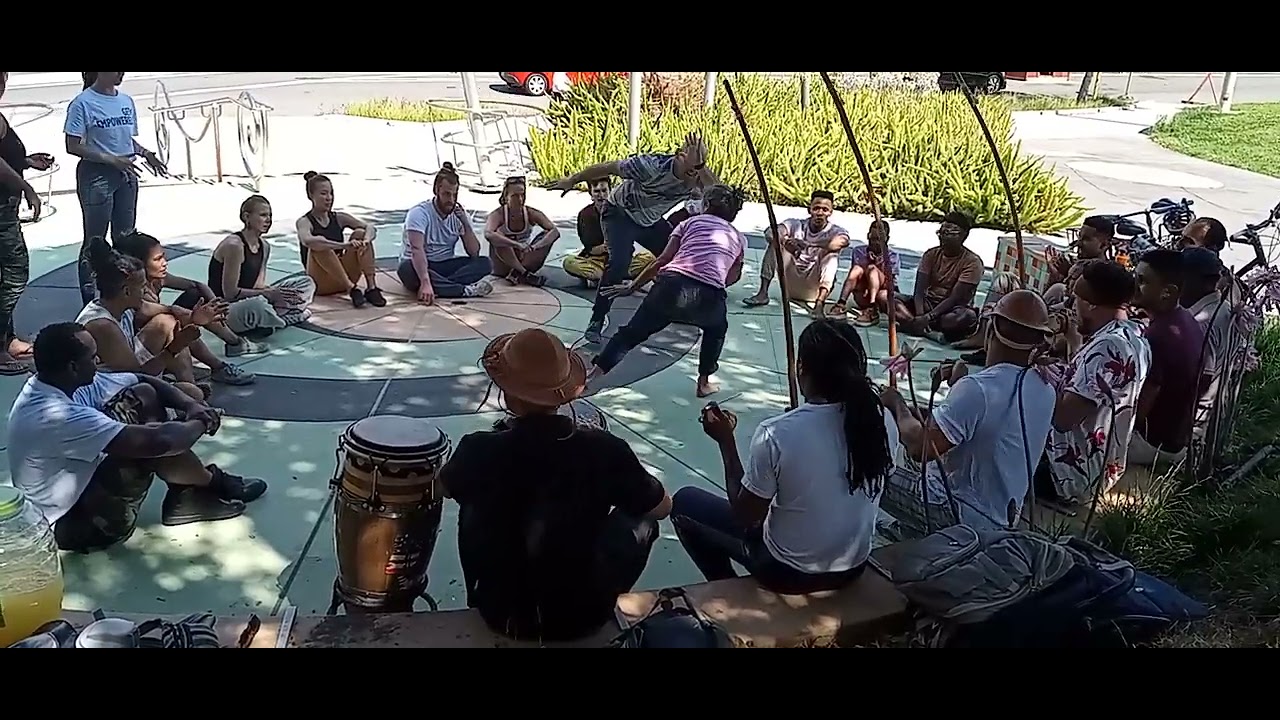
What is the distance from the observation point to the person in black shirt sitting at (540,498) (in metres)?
3.19

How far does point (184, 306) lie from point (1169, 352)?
5.18 m

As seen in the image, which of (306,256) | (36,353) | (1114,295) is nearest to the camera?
(36,353)

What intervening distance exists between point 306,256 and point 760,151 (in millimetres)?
6025

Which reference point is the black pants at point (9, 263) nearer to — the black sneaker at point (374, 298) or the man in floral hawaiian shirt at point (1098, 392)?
the black sneaker at point (374, 298)

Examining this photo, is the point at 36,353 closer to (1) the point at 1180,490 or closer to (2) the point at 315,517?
(2) the point at 315,517

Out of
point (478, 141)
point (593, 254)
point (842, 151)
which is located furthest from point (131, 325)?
point (842, 151)

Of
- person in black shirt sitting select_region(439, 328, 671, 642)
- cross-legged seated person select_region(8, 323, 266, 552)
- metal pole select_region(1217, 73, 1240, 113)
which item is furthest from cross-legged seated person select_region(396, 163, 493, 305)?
metal pole select_region(1217, 73, 1240, 113)

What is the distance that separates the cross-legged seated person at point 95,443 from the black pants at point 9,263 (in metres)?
2.25

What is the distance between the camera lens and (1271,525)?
163 inches

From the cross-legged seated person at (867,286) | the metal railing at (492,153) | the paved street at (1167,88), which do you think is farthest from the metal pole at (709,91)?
the paved street at (1167,88)

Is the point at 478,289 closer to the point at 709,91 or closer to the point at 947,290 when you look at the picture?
the point at 947,290

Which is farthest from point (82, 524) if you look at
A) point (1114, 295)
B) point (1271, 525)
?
point (1271, 525)

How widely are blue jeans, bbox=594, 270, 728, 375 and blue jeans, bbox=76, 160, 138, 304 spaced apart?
344 cm

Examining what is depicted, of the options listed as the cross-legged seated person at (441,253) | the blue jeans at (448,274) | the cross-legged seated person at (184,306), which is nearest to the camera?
the cross-legged seated person at (184,306)
